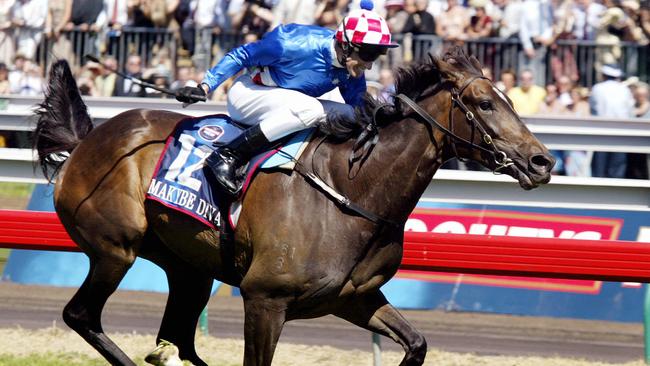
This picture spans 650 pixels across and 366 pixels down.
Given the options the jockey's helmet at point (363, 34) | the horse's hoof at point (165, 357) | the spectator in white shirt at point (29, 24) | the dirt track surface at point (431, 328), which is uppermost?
the jockey's helmet at point (363, 34)

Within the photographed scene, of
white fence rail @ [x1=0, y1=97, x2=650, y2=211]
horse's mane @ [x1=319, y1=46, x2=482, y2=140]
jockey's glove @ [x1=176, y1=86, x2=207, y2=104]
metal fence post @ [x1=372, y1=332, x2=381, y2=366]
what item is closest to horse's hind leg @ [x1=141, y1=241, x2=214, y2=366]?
jockey's glove @ [x1=176, y1=86, x2=207, y2=104]

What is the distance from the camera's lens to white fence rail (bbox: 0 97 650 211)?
8.81m

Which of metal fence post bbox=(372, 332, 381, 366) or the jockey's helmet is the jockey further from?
metal fence post bbox=(372, 332, 381, 366)

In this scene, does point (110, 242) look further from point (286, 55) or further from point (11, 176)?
point (11, 176)

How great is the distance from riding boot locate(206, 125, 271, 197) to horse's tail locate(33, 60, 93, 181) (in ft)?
3.99

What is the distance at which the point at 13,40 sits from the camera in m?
12.6

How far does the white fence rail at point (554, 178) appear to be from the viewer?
28.9ft

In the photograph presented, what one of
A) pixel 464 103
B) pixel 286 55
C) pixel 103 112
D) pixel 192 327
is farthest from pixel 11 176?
pixel 464 103

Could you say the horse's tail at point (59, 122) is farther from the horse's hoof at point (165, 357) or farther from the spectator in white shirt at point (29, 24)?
the spectator in white shirt at point (29, 24)

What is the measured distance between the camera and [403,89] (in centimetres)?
560

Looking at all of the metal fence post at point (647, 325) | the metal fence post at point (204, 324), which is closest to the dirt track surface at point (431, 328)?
the metal fence post at point (204, 324)

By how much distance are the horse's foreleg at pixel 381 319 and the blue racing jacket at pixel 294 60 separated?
1.02 metres

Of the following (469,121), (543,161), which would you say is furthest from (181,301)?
(543,161)

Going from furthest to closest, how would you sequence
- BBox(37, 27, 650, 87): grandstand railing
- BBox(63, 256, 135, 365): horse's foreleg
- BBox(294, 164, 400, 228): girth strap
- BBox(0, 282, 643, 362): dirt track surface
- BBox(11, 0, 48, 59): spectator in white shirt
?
BBox(11, 0, 48, 59): spectator in white shirt, BBox(37, 27, 650, 87): grandstand railing, BBox(0, 282, 643, 362): dirt track surface, BBox(63, 256, 135, 365): horse's foreleg, BBox(294, 164, 400, 228): girth strap
